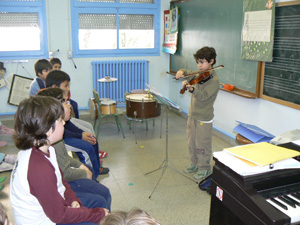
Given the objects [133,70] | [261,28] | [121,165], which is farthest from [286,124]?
[133,70]

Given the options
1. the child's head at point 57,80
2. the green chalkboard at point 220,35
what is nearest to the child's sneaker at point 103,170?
the child's head at point 57,80

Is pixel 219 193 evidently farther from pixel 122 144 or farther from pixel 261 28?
pixel 122 144

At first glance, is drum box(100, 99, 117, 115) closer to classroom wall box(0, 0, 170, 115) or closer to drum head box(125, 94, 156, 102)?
drum head box(125, 94, 156, 102)

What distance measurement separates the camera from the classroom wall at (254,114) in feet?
10.7

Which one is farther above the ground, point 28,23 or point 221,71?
point 28,23

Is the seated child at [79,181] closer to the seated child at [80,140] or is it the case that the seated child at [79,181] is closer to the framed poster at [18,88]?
the seated child at [80,140]

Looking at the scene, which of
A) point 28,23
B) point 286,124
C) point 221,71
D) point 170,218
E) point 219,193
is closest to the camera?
point 219,193

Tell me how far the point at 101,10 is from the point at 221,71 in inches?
104

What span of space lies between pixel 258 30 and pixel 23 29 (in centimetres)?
399

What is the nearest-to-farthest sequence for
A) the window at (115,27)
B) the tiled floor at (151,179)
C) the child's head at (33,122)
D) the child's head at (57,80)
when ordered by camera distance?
the child's head at (33,122) → the tiled floor at (151,179) → the child's head at (57,80) → the window at (115,27)

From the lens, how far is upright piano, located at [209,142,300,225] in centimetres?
127

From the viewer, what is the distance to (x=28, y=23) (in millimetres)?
5449

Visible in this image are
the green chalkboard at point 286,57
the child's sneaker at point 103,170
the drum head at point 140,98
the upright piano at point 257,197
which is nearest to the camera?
the upright piano at point 257,197

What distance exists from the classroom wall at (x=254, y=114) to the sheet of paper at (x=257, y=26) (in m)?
0.72
